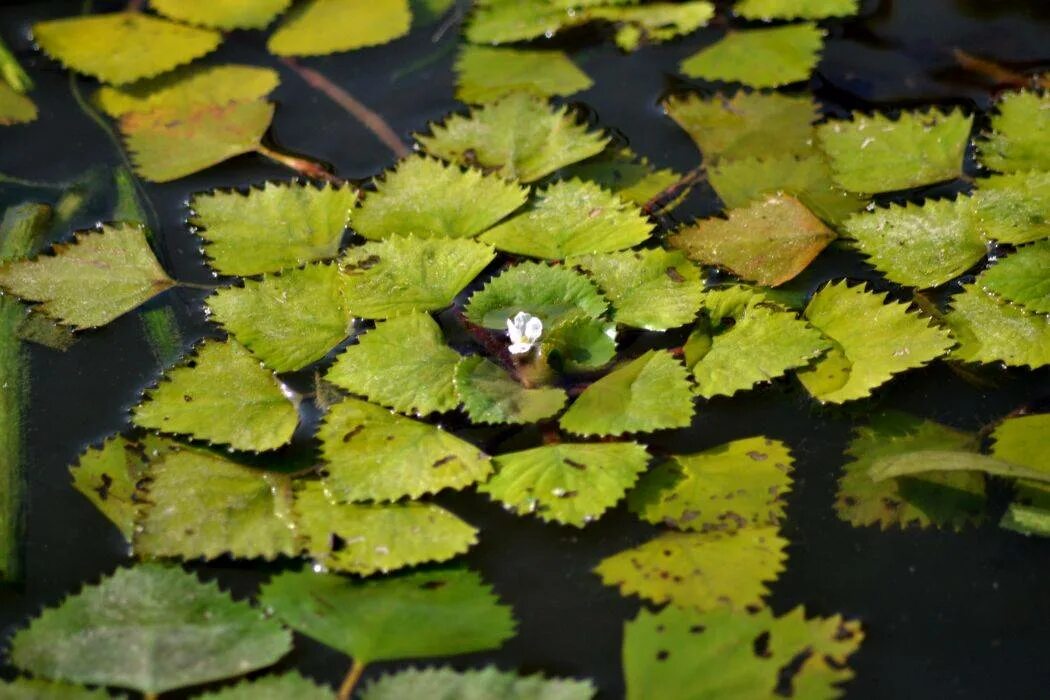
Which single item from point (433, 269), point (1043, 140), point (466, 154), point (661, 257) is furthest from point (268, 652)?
point (1043, 140)

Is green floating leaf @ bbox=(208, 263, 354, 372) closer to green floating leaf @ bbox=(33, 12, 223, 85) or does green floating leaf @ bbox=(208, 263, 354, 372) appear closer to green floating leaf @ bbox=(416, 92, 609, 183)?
green floating leaf @ bbox=(416, 92, 609, 183)

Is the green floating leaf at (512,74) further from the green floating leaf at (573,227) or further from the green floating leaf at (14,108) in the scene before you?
the green floating leaf at (14,108)

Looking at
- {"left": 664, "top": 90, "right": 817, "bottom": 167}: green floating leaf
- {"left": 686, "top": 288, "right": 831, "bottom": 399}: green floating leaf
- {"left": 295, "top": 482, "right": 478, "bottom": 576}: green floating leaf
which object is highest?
{"left": 664, "top": 90, "right": 817, "bottom": 167}: green floating leaf

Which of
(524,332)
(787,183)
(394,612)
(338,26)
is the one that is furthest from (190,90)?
(394,612)

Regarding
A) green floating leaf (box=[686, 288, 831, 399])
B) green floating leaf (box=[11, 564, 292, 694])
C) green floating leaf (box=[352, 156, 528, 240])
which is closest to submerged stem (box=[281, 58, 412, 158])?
green floating leaf (box=[352, 156, 528, 240])

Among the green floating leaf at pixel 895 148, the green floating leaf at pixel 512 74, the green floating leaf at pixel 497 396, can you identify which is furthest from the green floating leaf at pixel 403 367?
the green floating leaf at pixel 895 148
